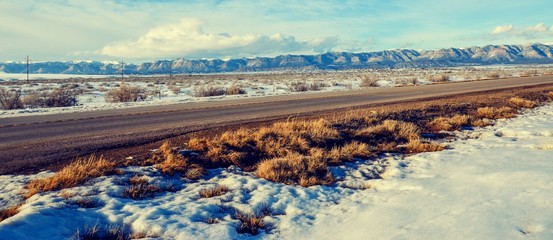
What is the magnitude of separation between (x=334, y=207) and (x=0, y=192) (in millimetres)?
5467

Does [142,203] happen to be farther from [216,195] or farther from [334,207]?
[334,207]

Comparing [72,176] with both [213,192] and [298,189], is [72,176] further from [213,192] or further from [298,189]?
[298,189]

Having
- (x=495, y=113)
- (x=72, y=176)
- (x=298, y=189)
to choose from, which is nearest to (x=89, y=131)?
(x=72, y=176)

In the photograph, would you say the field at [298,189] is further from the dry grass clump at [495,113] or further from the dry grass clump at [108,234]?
the dry grass clump at [495,113]

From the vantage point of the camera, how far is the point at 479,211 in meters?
5.88

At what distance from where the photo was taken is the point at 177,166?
8195mm

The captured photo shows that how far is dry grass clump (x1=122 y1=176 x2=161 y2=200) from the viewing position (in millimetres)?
6836

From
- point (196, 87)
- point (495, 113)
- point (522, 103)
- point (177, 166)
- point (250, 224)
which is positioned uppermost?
point (196, 87)

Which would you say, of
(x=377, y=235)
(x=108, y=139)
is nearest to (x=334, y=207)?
(x=377, y=235)

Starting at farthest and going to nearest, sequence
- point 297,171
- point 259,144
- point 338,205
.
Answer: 1. point 259,144
2. point 297,171
3. point 338,205

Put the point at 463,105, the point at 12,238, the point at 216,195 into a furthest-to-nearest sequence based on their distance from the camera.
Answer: the point at 463,105, the point at 216,195, the point at 12,238

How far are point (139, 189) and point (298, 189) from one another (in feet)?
9.26

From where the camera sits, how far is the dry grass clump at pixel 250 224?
5633 millimetres

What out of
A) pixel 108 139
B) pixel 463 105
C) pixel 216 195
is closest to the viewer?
pixel 216 195
